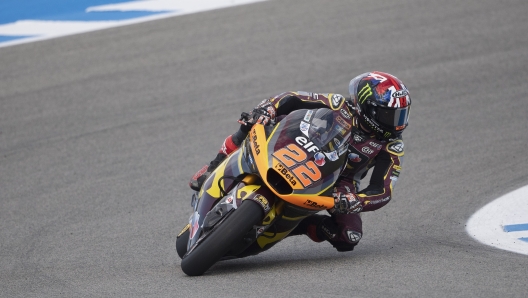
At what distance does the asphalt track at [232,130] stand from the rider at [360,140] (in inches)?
11.5

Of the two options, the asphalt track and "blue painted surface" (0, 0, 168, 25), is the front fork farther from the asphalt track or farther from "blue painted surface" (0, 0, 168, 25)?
"blue painted surface" (0, 0, 168, 25)

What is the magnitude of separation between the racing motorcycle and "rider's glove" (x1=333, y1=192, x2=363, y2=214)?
0.19 feet

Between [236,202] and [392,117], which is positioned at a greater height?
[392,117]

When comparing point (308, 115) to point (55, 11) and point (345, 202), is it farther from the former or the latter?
point (55, 11)

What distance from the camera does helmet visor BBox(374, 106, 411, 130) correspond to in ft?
18.9

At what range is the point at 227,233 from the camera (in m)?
5.06

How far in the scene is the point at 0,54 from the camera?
11945 millimetres

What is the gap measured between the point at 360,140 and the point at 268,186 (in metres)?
1.13

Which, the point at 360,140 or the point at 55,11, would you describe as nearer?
the point at 360,140

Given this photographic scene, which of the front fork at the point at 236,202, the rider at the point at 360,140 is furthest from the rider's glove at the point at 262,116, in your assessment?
Answer: the front fork at the point at 236,202

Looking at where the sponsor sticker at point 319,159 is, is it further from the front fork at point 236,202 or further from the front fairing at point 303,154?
the front fork at point 236,202

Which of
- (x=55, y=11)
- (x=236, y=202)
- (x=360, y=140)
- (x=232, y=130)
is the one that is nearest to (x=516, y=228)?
(x=360, y=140)

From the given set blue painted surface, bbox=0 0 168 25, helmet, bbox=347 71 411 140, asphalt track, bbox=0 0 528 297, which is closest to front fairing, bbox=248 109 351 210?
helmet, bbox=347 71 411 140

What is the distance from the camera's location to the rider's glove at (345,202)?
5.46m
